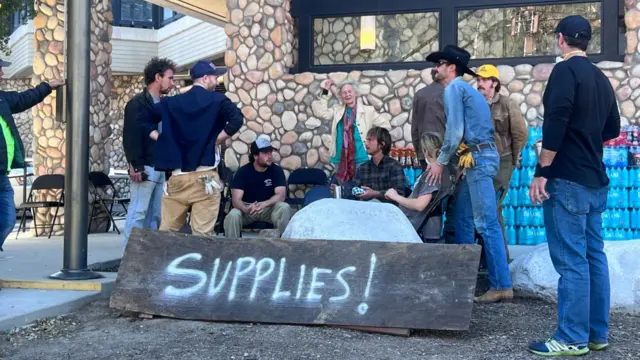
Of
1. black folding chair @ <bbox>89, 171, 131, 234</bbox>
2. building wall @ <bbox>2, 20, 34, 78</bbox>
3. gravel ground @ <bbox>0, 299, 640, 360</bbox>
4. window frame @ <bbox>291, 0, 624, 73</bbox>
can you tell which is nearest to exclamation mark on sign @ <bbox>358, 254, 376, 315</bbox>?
gravel ground @ <bbox>0, 299, 640, 360</bbox>

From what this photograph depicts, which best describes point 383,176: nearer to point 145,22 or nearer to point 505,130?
point 505,130

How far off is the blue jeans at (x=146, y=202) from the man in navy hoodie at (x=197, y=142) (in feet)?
3.73

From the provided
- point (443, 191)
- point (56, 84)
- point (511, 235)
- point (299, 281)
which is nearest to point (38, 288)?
point (56, 84)

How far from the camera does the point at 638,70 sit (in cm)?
918

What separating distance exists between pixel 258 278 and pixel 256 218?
2440 mm

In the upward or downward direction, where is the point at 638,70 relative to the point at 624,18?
downward

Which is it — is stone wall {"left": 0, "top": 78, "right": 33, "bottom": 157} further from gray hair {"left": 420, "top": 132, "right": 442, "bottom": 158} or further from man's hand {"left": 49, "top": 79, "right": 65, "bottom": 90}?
gray hair {"left": 420, "top": 132, "right": 442, "bottom": 158}

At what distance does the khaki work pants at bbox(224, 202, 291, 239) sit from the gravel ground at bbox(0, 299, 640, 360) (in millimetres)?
2081

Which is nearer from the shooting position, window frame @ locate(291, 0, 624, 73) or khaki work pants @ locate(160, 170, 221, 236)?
khaki work pants @ locate(160, 170, 221, 236)

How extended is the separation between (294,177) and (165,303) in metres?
5.08

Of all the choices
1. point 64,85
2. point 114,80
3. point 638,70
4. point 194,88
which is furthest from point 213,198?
point 114,80

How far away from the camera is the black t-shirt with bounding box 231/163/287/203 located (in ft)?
25.0

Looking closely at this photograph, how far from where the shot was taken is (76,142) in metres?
6.11

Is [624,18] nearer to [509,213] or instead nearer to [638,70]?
[638,70]
